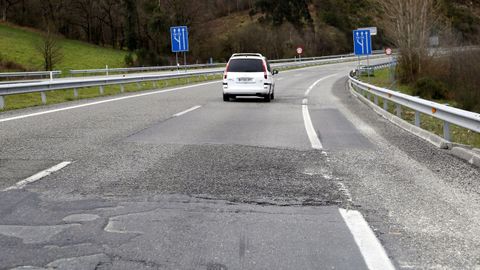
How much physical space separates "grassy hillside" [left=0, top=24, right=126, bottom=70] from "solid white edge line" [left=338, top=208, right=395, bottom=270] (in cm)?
4831

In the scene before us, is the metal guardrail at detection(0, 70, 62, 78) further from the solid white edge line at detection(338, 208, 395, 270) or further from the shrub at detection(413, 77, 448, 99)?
the solid white edge line at detection(338, 208, 395, 270)

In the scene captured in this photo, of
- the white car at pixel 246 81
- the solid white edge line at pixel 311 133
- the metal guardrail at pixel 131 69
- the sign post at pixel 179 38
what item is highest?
the sign post at pixel 179 38

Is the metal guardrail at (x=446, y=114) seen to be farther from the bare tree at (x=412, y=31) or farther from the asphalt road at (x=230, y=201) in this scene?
the bare tree at (x=412, y=31)

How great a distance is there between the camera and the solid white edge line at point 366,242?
364 centimetres

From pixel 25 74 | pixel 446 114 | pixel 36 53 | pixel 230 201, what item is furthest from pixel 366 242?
pixel 36 53

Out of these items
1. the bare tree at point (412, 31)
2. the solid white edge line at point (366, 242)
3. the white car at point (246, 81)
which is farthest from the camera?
the bare tree at point (412, 31)

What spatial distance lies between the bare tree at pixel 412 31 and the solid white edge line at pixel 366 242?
28.8 metres

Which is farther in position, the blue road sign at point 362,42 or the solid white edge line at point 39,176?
the blue road sign at point 362,42

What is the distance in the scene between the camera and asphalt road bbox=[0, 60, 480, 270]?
3.80m

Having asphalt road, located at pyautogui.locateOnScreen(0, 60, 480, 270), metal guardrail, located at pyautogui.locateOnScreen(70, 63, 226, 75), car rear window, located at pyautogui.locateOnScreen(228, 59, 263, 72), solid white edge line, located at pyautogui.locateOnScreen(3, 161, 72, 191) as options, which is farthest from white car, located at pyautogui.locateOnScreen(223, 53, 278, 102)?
metal guardrail, located at pyautogui.locateOnScreen(70, 63, 226, 75)

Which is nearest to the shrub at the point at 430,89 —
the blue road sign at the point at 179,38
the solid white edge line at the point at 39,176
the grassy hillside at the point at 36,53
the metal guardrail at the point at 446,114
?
the metal guardrail at the point at 446,114

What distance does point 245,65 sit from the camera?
64.3 feet

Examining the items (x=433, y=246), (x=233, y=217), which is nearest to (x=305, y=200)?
(x=233, y=217)

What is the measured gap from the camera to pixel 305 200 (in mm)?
5324
